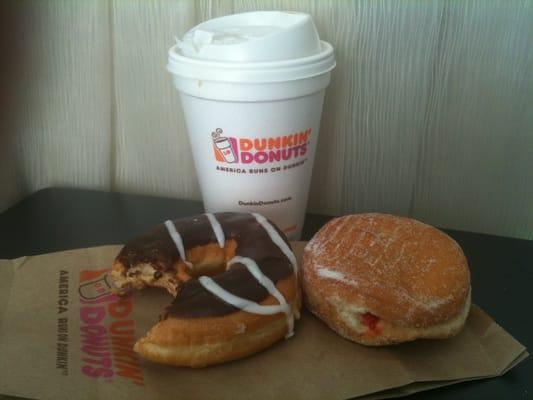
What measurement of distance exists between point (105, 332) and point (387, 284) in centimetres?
36

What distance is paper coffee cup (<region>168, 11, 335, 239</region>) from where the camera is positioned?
73 centimetres

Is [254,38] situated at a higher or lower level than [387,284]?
higher

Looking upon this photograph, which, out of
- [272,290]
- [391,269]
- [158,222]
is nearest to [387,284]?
A: [391,269]

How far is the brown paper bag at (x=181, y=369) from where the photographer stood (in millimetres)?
584

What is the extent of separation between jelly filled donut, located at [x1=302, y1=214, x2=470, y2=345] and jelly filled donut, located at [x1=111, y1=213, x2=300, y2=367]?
0.04 metres

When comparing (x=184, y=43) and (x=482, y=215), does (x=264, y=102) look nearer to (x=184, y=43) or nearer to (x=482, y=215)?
(x=184, y=43)

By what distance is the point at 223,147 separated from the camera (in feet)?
2.58

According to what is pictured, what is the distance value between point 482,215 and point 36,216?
845 mm

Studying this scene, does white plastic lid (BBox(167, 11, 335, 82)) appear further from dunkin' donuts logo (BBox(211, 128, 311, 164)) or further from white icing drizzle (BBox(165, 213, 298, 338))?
white icing drizzle (BBox(165, 213, 298, 338))

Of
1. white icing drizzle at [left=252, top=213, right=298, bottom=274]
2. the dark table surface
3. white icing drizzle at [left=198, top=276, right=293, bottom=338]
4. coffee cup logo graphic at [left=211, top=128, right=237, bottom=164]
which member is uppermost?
coffee cup logo graphic at [left=211, top=128, right=237, bottom=164]

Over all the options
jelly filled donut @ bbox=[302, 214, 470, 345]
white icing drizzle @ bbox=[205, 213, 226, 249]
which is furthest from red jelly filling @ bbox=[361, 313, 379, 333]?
white icing drizzle @ bbox=[205, 213, 226, 249]

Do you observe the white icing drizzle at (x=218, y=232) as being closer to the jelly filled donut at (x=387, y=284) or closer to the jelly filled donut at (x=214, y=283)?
the jelly filled donut at (x=214, y=283)

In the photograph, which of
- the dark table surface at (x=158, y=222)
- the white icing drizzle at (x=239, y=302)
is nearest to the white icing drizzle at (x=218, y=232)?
the white icing drizzle at (x=239, y=302)

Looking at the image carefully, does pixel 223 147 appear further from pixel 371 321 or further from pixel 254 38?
pixel 371 321
